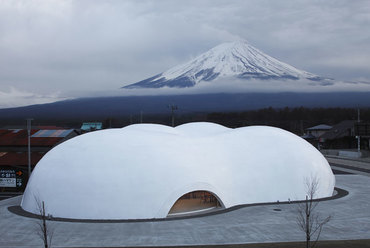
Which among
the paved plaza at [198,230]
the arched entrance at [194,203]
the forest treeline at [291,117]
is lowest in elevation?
the paved plaza at [198,230]

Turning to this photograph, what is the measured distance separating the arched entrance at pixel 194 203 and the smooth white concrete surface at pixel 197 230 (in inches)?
54.4

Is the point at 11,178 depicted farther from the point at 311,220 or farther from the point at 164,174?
the point at 311,220

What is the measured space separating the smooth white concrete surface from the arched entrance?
1.38m

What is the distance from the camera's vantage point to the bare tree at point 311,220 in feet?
53.2

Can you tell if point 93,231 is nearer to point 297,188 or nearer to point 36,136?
point 297,188

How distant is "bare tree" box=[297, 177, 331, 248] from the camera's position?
16.2 m

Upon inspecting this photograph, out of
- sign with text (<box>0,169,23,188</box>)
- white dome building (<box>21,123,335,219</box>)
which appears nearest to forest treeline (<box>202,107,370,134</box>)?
sign with text (<box>0,169,23,188</box>)

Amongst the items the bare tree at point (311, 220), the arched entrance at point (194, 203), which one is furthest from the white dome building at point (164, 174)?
the bare tree at point (311, 220)

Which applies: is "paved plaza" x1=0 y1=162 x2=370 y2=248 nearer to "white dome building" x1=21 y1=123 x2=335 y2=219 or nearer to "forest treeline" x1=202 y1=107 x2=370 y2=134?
"white dome building" x1=21 y1=123 x2=335 y2=219

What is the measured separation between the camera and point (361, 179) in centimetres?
3797

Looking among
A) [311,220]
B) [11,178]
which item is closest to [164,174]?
[311,220]

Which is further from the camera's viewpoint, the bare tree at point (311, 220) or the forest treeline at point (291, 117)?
the forest treeline at point (291, 117)

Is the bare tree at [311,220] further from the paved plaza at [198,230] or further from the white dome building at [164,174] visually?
the white dome building at [164,174]

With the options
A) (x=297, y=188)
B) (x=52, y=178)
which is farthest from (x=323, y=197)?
(x=52, y=178)
